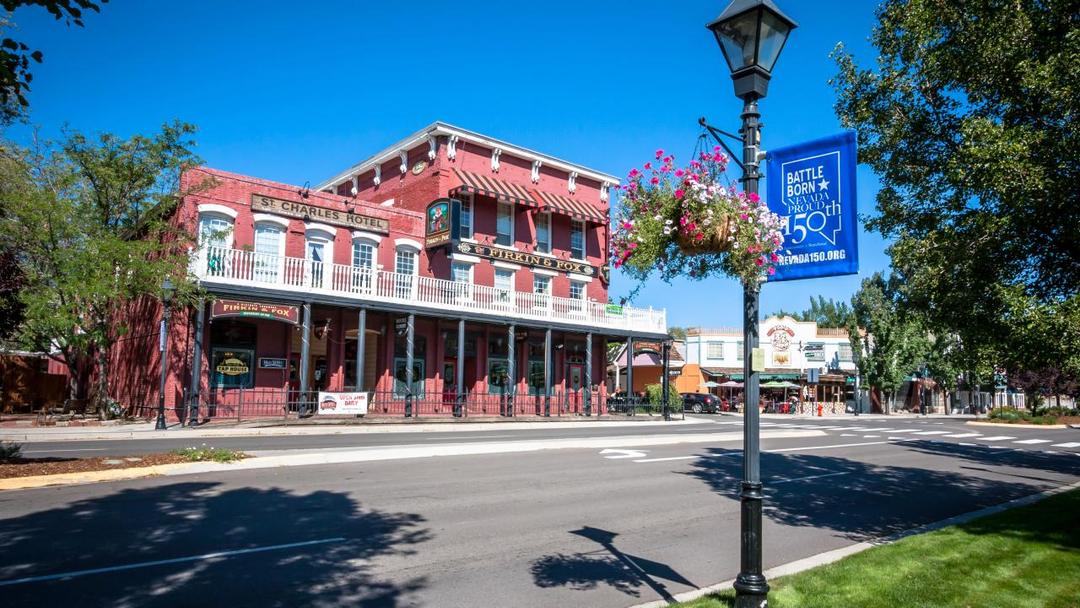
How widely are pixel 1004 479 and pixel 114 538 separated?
656 inches

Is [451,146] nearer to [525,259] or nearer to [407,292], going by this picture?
[525,259]

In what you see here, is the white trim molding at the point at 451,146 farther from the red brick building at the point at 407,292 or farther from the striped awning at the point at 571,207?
the striped awning at the point at 571,207

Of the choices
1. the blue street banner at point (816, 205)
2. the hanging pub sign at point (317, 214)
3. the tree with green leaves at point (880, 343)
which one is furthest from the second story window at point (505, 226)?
the tree with green leaves at point (880, 343)

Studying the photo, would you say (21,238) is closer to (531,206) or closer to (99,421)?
(99,421)

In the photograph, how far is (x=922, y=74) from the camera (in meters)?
9.67

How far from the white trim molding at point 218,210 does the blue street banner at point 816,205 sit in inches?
888

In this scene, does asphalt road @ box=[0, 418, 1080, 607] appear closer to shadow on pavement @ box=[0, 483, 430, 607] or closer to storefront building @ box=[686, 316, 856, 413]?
shadow on pavement @ box=[0, 483, 430, 607]

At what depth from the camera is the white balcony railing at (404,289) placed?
23500mm

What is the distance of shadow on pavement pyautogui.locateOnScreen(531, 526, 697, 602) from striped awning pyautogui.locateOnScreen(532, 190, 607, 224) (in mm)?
26320

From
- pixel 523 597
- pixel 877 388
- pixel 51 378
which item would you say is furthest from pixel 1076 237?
pixel 877 388

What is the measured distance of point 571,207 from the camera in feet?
112

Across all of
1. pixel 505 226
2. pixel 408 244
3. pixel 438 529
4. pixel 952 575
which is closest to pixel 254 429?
pixel 408 244

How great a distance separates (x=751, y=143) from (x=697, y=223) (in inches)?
30.6

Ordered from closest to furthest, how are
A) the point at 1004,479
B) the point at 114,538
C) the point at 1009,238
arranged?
1. the point at 114,538
2. the point at 1009,238
3. the point at 1004,479
